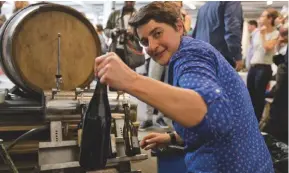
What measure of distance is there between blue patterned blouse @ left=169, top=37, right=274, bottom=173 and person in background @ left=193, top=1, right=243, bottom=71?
221 cm

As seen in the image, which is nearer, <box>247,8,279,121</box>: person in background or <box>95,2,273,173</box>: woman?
<box>95,2,273,173</box>: woman

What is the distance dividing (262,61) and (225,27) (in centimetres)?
139

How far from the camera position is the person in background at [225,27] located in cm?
337

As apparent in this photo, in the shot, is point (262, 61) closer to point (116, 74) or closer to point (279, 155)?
point (279, 155)

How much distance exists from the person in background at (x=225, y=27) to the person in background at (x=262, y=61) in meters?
1.00

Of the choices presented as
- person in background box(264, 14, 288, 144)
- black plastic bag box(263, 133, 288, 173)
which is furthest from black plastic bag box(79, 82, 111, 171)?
person in background box(264, 14, 288, 144)

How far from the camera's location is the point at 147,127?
4.64 m

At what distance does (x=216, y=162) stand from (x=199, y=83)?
36 cm

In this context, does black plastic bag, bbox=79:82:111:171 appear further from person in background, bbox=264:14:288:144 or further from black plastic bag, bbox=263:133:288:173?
person in background, bbox=264:14:288:144

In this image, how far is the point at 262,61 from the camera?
4.54 metres

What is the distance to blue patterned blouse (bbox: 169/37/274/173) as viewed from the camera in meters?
1.02

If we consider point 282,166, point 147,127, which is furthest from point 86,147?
point 147,127

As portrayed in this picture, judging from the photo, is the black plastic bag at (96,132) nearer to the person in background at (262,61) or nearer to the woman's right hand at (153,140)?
the woman's right hand at (153,140)

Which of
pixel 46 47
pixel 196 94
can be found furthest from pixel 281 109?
pixel 196 94
